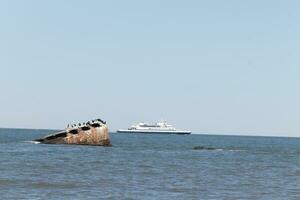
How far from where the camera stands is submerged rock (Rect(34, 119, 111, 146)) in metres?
103

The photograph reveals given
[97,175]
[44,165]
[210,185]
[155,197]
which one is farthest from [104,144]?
[155,197]

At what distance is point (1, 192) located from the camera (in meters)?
33.2

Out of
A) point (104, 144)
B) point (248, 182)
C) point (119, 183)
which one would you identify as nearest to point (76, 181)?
point (119, 183)

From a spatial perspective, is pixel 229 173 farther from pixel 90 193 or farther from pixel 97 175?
pixel 90 193

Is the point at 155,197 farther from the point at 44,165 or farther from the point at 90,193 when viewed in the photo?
the point at 44,165

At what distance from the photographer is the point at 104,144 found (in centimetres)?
10656

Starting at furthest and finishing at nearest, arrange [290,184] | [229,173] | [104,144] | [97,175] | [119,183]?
[104,144], [229,173], [97,175], [290,184], [119,183]

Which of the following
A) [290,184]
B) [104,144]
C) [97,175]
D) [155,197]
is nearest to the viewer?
[155,197]

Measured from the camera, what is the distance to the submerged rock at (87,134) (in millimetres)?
103312

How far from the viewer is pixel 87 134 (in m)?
104

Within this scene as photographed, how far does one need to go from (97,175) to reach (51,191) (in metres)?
11.7

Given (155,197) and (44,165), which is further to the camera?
(44,165)

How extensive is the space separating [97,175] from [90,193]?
11901mm

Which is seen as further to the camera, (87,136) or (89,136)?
(87,136)
